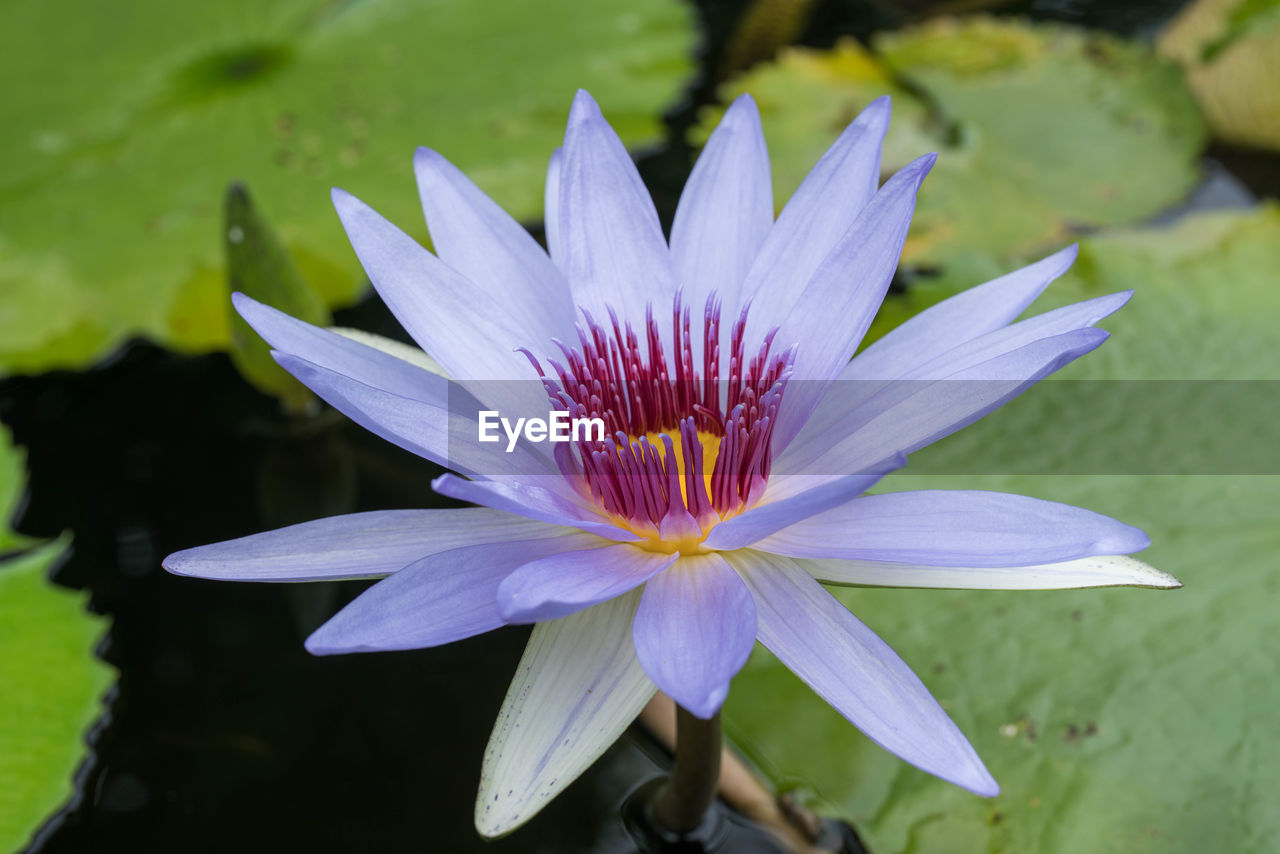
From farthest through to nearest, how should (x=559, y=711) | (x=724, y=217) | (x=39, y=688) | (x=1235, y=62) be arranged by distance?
1. (x=1235, y=62)
2. (x=39, y=688)
3. (x=724, y=217)
4. (x=559, y=711)

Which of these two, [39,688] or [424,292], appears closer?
[424,292]

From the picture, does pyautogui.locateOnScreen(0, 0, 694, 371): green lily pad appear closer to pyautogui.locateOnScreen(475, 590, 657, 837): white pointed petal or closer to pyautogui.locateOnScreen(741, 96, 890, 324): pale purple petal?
pyautogui.locateOnScreen(741, 96, 890, 324): pale purple petal

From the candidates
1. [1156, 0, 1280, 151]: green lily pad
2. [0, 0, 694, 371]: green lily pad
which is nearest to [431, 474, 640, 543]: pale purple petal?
[0, 0, 694, 371]: green lily pad

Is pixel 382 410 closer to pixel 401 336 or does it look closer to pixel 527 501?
pixel 527 501

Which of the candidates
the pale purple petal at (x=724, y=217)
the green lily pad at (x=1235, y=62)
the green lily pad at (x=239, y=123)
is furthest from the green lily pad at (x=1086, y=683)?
the green lily pad at (x=239, y=123)

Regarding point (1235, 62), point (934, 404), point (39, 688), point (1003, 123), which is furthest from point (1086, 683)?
point (1235, 62)

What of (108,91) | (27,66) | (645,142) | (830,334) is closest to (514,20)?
(645,142)

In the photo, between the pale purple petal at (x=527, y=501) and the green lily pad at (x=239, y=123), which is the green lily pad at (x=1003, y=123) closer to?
the green lily pad at (x=239, y=123)
